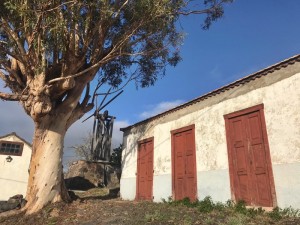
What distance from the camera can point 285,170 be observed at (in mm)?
8344

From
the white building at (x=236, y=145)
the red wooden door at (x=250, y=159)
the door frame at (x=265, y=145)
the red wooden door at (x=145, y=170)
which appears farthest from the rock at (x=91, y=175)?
the red wooden door at (x=250, y=159)

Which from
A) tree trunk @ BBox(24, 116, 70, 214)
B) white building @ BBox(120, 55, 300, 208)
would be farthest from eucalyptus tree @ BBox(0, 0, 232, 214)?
white building @ BBox(120, 55, 300, 208)

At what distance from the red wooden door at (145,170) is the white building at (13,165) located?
12551 mm

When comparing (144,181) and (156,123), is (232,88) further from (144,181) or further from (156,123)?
(144,181)

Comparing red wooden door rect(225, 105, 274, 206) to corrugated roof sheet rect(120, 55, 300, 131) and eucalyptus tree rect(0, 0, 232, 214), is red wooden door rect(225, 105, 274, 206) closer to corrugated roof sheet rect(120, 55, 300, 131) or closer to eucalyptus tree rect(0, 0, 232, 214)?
corrugated roof sheet rect(120, 55, 300, 131)

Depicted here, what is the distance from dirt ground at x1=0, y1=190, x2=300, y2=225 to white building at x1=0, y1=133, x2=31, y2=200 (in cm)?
1426

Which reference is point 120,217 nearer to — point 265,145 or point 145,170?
point 265,145

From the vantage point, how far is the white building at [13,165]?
2281 cm

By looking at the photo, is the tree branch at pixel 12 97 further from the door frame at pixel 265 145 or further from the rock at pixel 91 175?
the rock at pixel 91 175

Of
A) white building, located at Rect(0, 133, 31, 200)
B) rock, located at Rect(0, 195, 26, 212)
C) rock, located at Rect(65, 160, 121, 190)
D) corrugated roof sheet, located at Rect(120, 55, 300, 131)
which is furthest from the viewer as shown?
white building, located at Rect(0, 133, 31, 200)

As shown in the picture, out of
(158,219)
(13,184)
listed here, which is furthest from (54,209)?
(13,184)

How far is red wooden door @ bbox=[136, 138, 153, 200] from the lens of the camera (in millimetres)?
14178

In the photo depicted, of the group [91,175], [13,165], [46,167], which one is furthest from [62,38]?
[13,165]

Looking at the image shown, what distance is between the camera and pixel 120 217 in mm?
8688
